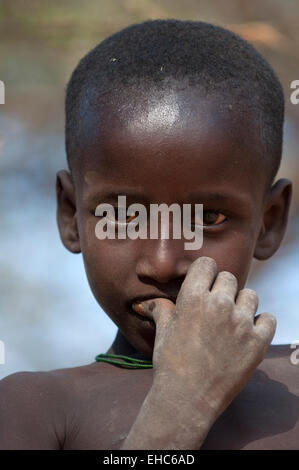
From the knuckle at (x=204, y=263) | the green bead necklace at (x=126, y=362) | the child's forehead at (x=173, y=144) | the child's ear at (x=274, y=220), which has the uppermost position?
the child's forehead at (x=173, y=144)

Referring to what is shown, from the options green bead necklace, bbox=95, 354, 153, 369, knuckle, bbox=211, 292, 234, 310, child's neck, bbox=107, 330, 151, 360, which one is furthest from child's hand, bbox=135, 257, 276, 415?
child's neck, bbox=107, 330, 151, 360

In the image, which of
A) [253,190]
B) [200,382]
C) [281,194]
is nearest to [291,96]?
[281,194]

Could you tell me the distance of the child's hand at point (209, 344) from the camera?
4.55 ft

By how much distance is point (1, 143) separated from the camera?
3.71m

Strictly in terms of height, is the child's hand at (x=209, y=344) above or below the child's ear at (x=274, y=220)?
below

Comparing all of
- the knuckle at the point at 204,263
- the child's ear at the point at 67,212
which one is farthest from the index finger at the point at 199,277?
the child's ear at the point at 67,212

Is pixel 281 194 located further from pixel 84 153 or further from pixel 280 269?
pixel 280 269

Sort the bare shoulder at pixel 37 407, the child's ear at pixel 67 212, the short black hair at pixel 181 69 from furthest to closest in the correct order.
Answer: the child's ear at pixel 67 212 → the short black hair at pixel 181 69 → the bare shoulder at pixel 37 407

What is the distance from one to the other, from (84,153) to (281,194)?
0.54 metres

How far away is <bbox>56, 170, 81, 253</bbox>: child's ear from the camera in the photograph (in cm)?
198

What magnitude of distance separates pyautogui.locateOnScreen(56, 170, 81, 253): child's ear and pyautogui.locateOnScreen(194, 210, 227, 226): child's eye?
44 cm

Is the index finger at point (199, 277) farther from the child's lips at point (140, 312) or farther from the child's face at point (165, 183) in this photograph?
the child's lips at point (140, 312)

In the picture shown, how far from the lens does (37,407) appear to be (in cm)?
155

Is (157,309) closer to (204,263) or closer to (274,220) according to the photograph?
(204,263)
